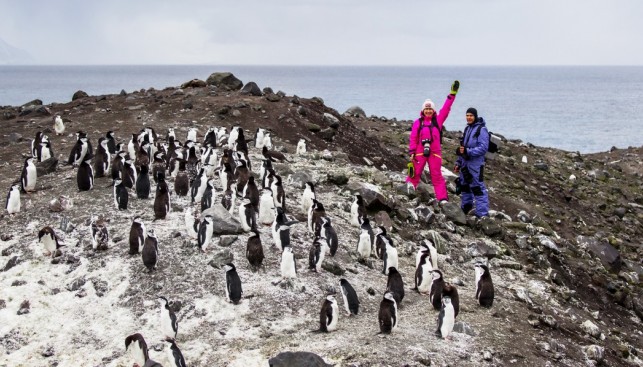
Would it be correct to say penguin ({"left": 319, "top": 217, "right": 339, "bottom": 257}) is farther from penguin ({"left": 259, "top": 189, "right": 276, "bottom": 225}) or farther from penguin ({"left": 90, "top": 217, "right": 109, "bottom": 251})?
penguin ({"left": 90, "top": 217, "right": 109, "bottom": 251})

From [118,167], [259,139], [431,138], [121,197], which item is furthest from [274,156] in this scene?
[121,197]

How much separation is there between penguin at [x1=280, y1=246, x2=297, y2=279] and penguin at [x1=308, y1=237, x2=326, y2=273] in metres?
0.36

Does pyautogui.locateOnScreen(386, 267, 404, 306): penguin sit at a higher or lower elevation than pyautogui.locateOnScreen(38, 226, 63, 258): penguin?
lower

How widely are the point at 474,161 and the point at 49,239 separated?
28.5 ft

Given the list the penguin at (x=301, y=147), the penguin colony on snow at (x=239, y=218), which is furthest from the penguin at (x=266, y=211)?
the penguin at (x=301, y=147)

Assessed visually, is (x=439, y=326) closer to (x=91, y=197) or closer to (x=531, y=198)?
(x=91, y=197)

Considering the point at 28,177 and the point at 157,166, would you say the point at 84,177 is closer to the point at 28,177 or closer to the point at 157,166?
the point at 28,177

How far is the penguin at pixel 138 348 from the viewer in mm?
7988

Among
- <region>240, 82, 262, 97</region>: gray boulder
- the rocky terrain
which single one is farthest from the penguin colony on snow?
<region>240, 82, 262, 97</region>: gray boulder

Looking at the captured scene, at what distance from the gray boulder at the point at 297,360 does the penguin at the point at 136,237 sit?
3.68 meters

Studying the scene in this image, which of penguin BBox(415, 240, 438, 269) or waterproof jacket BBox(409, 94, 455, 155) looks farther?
waterproof jacket BBox(409, 94, 455, 155)

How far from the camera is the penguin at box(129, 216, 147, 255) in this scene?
1028cm

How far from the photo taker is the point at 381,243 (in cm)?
1138

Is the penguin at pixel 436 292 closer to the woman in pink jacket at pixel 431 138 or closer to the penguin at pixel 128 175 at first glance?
the woman in pink jacket at pixel 431 138
